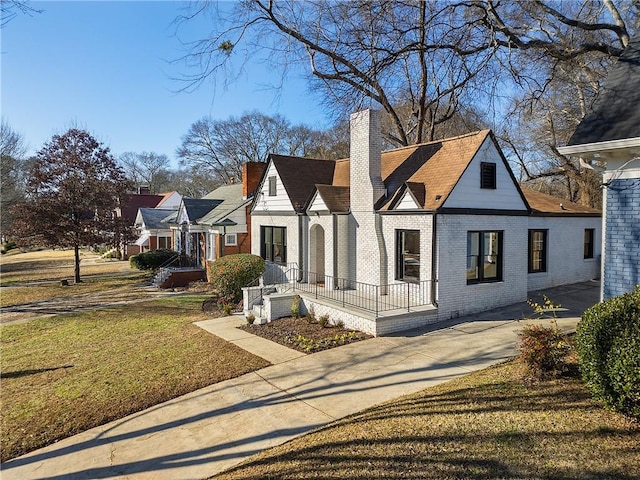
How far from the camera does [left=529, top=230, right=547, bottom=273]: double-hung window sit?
16.6 m

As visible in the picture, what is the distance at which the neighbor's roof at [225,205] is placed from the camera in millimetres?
22797

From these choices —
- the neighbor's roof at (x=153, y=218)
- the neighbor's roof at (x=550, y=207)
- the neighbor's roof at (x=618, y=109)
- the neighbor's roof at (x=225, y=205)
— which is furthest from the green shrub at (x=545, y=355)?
the neighbor's roof at (x=153, y=218)

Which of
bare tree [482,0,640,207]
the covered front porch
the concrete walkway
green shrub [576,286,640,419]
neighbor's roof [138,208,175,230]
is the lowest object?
the concrete walkway

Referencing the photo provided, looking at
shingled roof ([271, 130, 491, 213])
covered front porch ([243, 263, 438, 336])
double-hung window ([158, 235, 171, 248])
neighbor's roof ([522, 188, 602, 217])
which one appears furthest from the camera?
double-hung window ([158, 235, 171, 248])

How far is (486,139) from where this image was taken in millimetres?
13047

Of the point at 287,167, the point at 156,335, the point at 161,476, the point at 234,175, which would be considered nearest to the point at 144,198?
the point at 234,175

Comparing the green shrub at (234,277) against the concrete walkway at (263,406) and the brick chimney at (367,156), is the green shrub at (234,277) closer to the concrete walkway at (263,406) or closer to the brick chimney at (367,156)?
the brick chimney at (367,156)

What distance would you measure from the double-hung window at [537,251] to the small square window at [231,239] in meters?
15.0

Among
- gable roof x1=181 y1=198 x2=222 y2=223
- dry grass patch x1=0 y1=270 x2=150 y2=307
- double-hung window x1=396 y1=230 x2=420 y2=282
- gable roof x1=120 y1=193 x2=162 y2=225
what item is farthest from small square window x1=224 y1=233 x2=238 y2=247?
gable roof x1=120 y1=193 x2=162 y2=225

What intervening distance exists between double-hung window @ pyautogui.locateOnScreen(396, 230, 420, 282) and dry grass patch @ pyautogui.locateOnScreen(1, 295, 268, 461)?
5973mm

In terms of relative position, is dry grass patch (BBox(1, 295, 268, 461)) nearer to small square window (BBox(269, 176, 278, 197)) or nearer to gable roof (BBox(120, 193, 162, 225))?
small square window (BBox(269, 176, 278, 197))

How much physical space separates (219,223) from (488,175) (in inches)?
558

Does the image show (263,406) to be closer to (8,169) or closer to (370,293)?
(370,293)

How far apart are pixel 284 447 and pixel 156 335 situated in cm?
852
